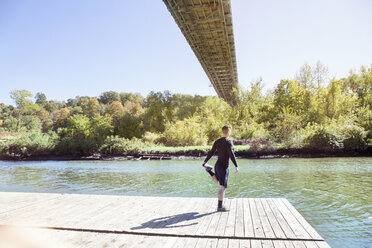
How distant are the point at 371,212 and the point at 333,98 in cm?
1919

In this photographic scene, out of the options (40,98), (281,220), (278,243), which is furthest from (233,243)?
(40,98)

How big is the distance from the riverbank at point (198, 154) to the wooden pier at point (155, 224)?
12.0 meters

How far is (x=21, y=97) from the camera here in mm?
49781

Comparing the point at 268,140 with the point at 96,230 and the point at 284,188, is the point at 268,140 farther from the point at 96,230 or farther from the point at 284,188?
the point at 96,230

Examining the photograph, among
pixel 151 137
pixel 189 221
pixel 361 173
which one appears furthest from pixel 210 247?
pixel 151 137

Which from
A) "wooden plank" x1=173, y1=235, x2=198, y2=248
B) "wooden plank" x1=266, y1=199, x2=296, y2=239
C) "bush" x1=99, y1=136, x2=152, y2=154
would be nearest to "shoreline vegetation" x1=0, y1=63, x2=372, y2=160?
"bush" x1=99, y1=136, x2=152, y2=154

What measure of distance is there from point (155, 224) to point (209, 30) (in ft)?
57.8

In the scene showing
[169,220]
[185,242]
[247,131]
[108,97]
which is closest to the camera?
[185,242]

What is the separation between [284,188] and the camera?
23.8 feet

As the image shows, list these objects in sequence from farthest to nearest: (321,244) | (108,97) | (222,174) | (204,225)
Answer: (108,97), (222,174), (204,225), (321,244)

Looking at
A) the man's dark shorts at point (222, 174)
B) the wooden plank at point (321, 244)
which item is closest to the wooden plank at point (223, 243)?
the wooden plank at point (321, 244)

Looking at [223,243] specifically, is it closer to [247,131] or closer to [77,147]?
[247,131]

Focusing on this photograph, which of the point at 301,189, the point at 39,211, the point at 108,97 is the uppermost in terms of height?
the point at 108,97

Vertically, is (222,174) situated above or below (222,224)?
above
